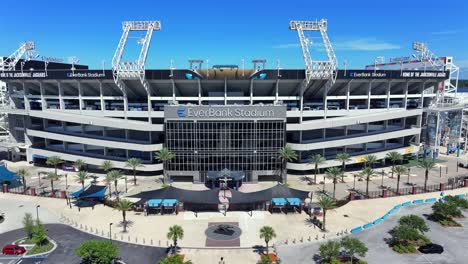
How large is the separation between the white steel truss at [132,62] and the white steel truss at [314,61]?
41.8 metres

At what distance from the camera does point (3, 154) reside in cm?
10575

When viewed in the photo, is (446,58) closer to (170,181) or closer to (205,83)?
(205,83)

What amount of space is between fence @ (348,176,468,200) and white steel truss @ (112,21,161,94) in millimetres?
61006

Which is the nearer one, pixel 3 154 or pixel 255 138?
pixel 255 138

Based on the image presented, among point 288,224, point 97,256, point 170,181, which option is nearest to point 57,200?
point 170,181

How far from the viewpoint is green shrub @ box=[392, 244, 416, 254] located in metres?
45.2

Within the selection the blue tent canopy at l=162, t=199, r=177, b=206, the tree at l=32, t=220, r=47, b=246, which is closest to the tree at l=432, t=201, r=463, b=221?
the blue tent canopy at l=162, t=199, r=177, b=206

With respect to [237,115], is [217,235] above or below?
below

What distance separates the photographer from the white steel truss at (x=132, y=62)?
264ft

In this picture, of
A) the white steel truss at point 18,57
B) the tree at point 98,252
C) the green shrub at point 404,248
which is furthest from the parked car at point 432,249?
the white steel truss at point 18,57

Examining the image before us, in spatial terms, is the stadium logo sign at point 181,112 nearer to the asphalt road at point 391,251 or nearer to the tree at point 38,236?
the tree at point 38,236

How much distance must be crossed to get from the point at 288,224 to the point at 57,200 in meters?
50.4

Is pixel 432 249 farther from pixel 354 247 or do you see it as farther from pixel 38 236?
pixel 38 236

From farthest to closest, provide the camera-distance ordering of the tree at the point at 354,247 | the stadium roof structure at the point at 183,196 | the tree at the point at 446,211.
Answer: the stadium roof structure at the point at 183,196 < the tree at the point at 446,211 < the tree at the point at 354,247
